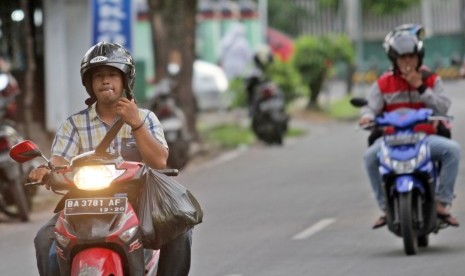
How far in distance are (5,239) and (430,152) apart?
192 inches

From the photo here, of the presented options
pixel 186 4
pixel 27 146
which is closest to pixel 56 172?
pixel 27 146

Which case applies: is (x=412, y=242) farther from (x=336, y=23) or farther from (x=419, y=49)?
(x=336, y=23)

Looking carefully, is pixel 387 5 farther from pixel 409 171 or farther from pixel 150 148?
pixel 150 148

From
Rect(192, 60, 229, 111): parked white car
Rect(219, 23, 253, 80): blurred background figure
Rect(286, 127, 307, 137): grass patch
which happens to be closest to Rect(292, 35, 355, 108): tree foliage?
Rect(219, 23, 253, 80): blurred background figure

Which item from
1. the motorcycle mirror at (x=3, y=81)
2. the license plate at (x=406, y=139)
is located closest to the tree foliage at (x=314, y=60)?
the motorcycle mirror at (x=3, y=81)

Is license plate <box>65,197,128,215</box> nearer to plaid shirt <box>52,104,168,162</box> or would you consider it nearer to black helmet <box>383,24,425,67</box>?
plaid shirt <box>52,104,168,162</box>

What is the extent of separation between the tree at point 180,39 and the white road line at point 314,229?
1129cm

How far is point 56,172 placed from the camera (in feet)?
26.2

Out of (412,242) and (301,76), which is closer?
(412,242)

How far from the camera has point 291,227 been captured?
15.1m

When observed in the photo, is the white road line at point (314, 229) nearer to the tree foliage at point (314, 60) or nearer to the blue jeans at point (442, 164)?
the blue jeans at point (442, 164)

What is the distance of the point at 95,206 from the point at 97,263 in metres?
0.30

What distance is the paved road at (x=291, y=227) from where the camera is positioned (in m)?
12.0

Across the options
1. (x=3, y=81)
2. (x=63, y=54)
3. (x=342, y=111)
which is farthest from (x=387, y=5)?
(x=3, y=81)
